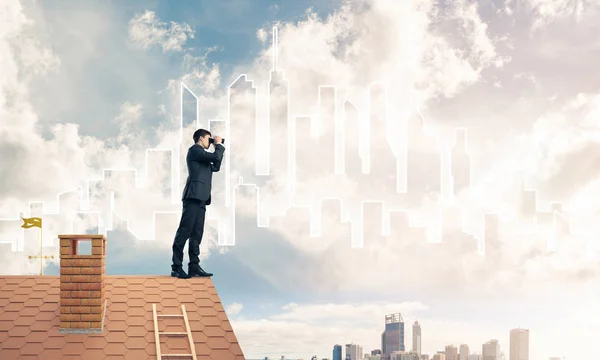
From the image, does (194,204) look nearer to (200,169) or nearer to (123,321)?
(200,169)

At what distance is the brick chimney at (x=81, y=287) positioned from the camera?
11852mm

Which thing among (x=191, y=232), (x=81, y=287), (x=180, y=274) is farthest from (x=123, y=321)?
(x=191, y=232)

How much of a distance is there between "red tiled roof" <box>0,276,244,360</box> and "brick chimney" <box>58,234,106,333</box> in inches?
8.5

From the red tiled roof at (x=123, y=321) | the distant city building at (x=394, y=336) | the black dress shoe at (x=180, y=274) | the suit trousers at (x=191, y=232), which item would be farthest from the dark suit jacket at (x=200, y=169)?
the distant city building at (x=394, y=336)

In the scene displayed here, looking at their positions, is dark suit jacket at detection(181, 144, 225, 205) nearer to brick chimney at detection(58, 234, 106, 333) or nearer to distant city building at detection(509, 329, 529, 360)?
brick chimney at detection(58, 234, 106, 333)

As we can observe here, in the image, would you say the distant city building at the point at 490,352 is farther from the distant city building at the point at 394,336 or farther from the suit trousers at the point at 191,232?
the suit trousers at the point at 191,232

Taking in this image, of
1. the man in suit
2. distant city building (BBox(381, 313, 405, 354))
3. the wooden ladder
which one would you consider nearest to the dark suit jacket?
the man in suit

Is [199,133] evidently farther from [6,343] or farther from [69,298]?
[6,343]

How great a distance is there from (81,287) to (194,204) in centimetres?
315

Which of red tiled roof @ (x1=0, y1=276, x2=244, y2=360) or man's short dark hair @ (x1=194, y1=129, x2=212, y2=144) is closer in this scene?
red tiled roof @ (x1=0, y1=276, x2=244, y2=360)

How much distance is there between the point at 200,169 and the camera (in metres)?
14.1

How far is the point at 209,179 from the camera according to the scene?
14203mm

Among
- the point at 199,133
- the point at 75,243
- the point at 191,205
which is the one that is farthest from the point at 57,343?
the point at 199,133

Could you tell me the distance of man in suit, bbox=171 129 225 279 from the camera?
1398 cm
